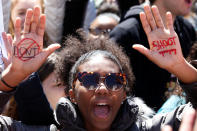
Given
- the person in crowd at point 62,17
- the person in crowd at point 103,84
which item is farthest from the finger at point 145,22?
the person in crowd at point 62,17

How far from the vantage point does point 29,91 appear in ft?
9.30

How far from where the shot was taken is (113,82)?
2729 mm

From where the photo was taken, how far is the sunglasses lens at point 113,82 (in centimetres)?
271

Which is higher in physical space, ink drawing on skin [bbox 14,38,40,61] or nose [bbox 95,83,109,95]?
ink drawing on skin [bbox 14,38,40,61]

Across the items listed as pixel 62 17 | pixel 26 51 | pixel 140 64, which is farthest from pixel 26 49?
pixel 62 17

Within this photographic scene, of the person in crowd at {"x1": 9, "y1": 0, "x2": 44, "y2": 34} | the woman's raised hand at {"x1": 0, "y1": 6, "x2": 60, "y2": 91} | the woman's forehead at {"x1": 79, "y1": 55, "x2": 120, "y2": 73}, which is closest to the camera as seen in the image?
the woman's raised hand at {"x1": 0, "y1": 6, "x2": 60, "y2": 91}

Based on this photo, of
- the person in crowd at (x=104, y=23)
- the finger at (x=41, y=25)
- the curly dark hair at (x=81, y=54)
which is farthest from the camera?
the person in crowd at (x=104, y=23)

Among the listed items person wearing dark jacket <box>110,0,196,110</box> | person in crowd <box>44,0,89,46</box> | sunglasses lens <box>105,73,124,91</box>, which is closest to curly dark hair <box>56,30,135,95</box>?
sunglasses lens <box>105,73,124,91</box>

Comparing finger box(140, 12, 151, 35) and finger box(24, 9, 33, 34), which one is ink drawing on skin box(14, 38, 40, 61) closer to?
finger box(24, 9, 33, 34)

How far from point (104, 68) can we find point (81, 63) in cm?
20

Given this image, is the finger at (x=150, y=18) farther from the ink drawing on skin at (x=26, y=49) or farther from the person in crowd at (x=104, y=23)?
the person in crowd at (x=104, y=23)

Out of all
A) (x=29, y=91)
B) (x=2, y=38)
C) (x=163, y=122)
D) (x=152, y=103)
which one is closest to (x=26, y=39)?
(x=2, y=38)

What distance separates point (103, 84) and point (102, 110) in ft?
0.60

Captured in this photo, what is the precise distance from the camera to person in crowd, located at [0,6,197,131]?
2.61 meters
